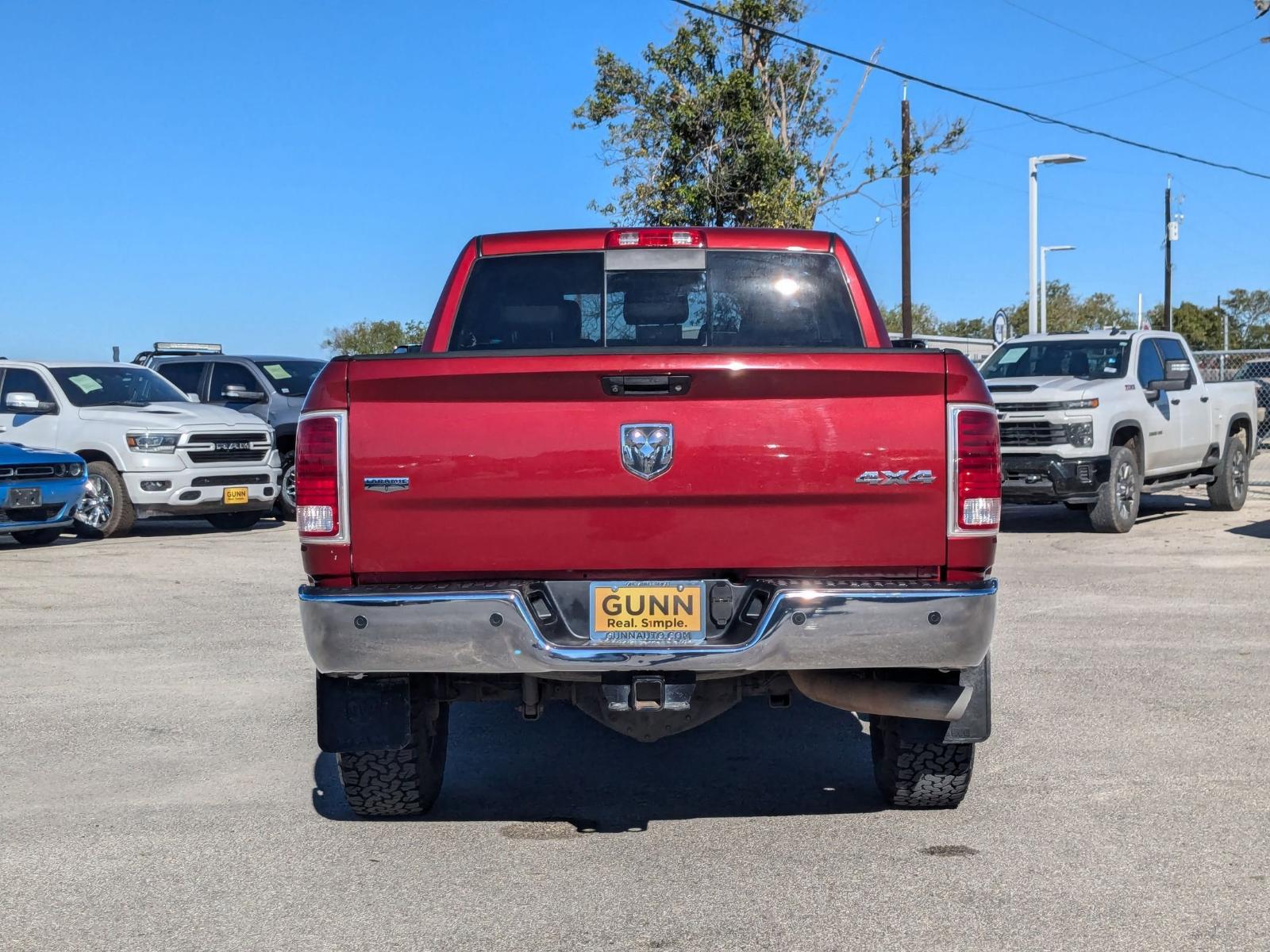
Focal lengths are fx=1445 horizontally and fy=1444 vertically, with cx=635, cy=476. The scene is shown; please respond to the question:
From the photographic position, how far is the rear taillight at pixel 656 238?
5734 millimetres

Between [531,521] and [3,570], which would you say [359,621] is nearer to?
[531,521]

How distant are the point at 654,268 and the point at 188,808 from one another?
107 inches

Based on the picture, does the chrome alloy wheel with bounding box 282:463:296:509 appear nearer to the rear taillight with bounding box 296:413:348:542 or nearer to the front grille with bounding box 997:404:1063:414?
the front grille with bounding box 997:404:1063:414

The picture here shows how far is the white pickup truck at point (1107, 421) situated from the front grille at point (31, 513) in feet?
30.3

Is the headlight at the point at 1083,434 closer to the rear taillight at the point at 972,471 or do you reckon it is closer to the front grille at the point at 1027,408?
the front grille at the point at 1027,408

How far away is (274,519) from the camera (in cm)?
1823

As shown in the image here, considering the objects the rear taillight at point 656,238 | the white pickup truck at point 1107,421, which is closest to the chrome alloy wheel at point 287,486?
the white pickup truck at point 1107,421

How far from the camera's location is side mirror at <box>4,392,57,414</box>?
14.7 meters

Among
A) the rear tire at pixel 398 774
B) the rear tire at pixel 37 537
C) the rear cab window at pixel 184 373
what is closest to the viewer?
the rear tire at pixel 398 774

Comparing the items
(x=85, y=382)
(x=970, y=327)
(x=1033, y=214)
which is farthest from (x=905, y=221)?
(x=970, y=327)

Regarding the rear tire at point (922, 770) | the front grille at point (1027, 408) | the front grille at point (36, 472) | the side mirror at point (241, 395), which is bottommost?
the rear tire at point (922, 770)

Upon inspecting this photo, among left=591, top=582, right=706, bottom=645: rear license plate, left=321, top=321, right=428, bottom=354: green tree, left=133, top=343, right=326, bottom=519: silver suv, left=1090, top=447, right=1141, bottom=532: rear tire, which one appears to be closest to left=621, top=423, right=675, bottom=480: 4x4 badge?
left=591, top=582, right=706, bottom=645: rear license plate

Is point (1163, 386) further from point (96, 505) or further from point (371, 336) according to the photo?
point (371, 336)

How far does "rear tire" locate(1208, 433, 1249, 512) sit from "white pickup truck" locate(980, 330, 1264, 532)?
0.02 meters
